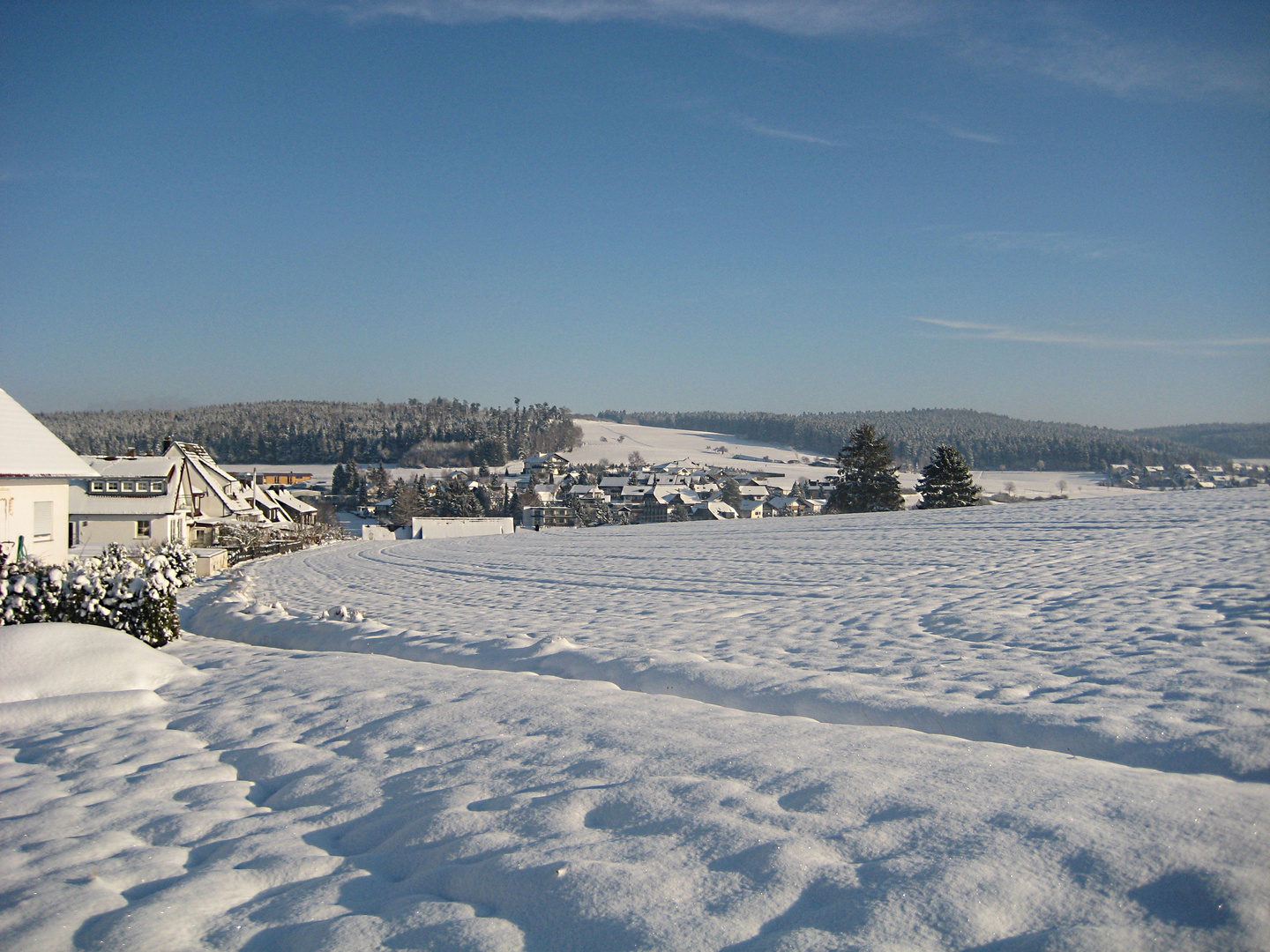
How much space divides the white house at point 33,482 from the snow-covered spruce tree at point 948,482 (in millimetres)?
32214

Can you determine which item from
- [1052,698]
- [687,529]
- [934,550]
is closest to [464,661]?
[1052,698]

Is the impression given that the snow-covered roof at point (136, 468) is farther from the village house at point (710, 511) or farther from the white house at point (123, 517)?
the village house at point (710, 511)

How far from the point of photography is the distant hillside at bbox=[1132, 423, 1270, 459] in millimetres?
7520

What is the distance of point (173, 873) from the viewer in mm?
3521

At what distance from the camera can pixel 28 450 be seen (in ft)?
53.2

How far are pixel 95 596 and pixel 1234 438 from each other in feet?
44.1

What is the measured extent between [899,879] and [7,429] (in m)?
20.0

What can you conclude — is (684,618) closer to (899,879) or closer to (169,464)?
(899,879)

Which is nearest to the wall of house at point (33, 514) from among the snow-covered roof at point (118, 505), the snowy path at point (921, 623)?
the snowy path at point (921, 623)

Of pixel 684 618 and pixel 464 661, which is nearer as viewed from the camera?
pixel 464 661

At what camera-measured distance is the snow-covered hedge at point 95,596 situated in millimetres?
8836

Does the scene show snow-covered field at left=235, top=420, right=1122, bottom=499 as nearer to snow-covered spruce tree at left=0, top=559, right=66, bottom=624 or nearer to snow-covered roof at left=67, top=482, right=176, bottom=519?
snow-covered roof at left=67, top=482, right=176, bottom=519

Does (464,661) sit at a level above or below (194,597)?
above

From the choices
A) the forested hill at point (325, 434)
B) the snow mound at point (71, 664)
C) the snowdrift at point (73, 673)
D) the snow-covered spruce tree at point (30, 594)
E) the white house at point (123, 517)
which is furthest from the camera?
the forested hill at point (325, 434)
